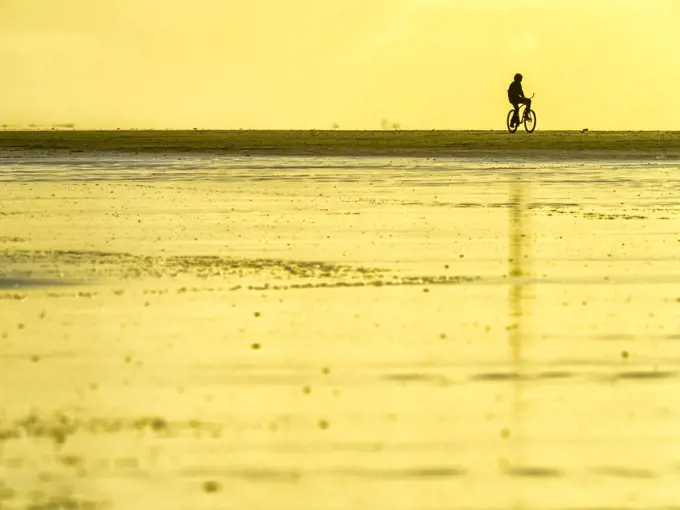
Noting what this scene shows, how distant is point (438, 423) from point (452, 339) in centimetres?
327

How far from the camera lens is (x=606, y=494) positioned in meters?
7.60

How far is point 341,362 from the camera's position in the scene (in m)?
11.4

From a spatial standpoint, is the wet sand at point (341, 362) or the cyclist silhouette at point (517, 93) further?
the cyclist silhouette at point (517, 93)

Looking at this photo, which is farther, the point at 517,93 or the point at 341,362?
the point at 517,93

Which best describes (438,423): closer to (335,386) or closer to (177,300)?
(335,386)

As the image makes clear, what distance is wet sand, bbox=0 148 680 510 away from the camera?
7.90m

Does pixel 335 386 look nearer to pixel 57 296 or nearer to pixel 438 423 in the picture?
pixel 438 423

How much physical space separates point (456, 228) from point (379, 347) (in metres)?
11.2

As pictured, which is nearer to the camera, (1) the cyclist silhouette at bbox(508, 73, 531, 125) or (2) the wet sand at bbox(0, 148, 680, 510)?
(2) the wet sand at bbox(0, 148, 680, 510)

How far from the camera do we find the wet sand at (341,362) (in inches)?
311

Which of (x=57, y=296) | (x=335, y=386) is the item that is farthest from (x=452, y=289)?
(x=335, y=386)

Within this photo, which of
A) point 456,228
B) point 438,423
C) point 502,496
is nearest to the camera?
point 502,496

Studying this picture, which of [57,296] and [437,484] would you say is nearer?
[437,484]

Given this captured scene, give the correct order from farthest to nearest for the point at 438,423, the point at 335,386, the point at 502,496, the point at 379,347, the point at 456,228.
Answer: the point at 456,228
the point at 379,347
the point at 335,386
the point at 438,423
the point at 502,496
